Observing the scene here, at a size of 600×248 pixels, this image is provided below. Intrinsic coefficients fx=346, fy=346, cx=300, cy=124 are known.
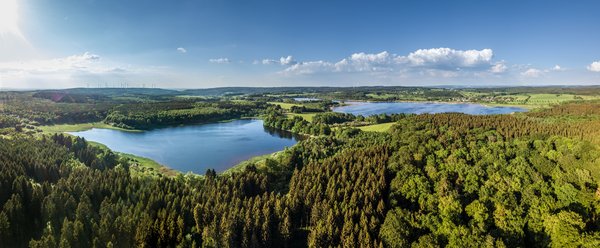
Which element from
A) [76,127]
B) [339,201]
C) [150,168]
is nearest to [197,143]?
[150,168]

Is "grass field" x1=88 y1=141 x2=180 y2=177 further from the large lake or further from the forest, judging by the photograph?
the forest

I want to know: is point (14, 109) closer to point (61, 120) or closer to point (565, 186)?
point (61, 120)

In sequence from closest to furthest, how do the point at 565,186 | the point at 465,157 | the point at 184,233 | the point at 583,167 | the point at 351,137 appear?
1. the point at 184,233
2. the point at 565,186
3. the point at 583,167
4. the point at 465,157
5. the point at 351,137

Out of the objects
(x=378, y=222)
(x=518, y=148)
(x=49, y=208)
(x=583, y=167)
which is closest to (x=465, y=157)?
(x=518, y=148)

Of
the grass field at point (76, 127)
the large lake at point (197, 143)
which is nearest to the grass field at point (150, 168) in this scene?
the large lake at point (197, 143)

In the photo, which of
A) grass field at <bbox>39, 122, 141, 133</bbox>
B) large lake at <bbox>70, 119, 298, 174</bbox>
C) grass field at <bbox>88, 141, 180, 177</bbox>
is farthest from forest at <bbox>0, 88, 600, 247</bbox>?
grass field at <bbox>39, 122, 141, 133</bbox>

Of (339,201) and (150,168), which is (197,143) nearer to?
(150,168)
